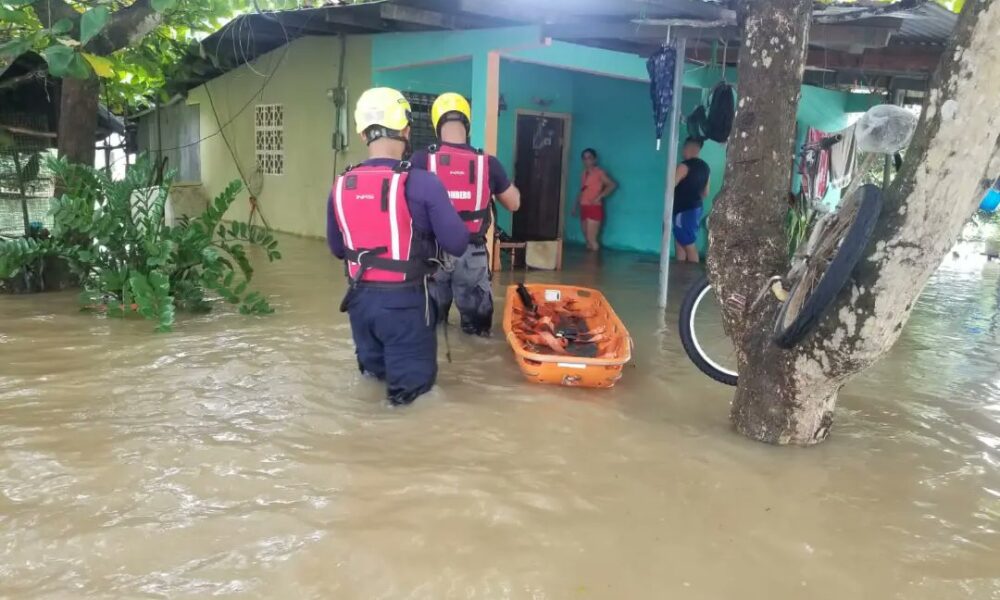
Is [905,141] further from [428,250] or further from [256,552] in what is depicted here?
[256,552]

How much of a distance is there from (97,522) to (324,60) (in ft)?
29.3

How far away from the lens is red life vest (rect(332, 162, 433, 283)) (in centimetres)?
353

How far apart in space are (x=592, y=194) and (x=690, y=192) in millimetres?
1877

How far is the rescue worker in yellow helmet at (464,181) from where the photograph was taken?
473 centimetres

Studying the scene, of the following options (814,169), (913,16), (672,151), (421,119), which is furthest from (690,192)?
(421,119)

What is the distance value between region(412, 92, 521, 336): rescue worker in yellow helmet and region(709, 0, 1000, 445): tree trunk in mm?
1725

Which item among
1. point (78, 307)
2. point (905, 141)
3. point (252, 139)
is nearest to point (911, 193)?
point (905, 141)

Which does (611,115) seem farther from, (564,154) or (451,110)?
(451,110)

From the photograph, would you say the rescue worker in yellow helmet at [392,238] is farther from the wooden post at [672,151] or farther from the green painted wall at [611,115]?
the green painted wall at [611,115]

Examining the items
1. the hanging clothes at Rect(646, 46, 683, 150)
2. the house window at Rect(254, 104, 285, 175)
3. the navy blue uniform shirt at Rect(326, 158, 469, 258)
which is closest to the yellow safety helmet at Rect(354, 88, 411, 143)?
the navy blue uniform shirt at Rect(326, 158, 469, 258)

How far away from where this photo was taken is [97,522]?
8.83ft

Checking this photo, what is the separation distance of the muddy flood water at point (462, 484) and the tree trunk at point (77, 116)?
8.17 ft

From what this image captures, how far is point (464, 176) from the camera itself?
187 inches

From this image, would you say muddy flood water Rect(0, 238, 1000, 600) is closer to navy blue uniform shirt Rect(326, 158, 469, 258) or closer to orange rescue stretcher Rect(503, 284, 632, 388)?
orange rescue stretcher Rect(503, 284, 632, 388)
